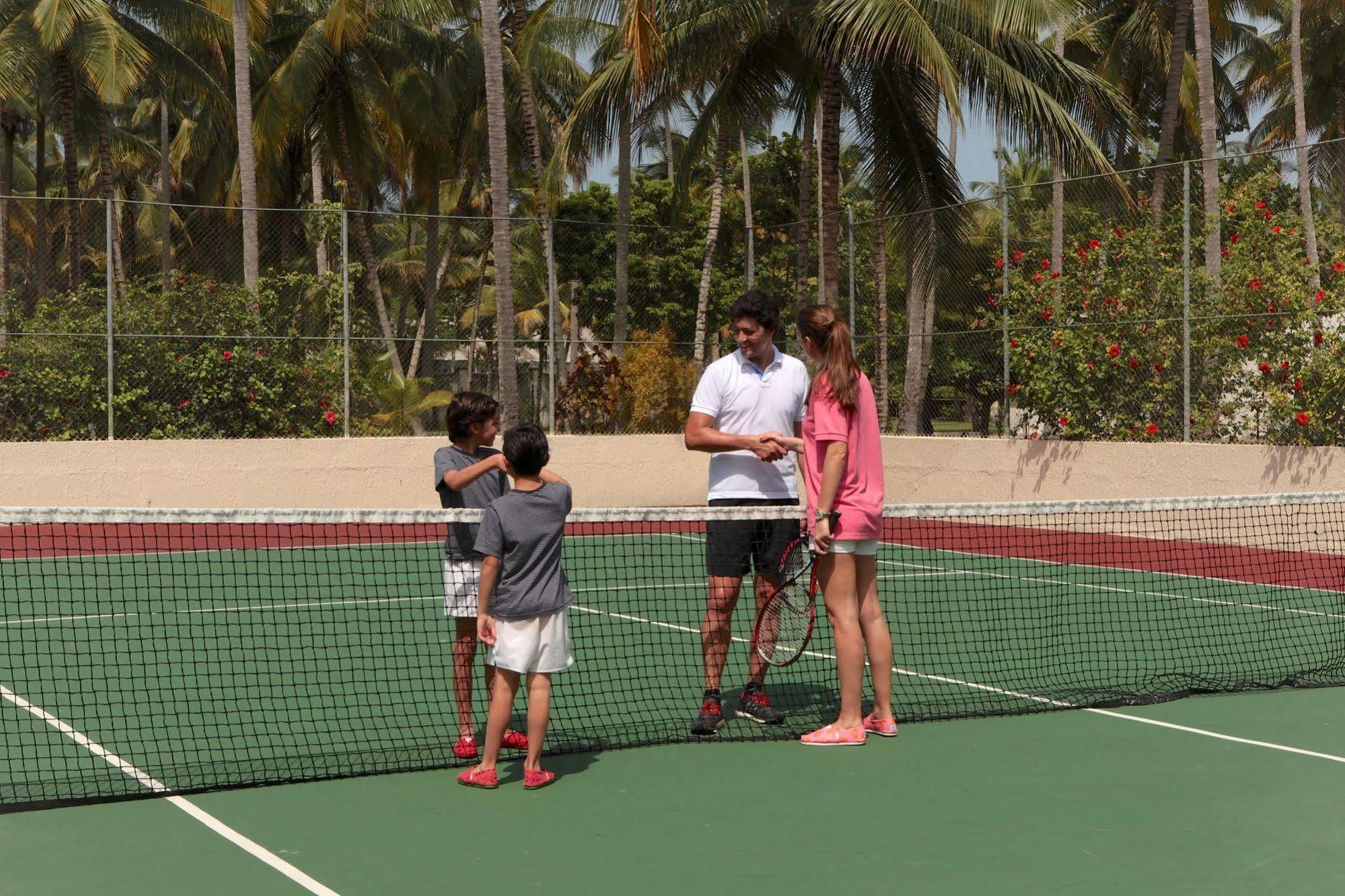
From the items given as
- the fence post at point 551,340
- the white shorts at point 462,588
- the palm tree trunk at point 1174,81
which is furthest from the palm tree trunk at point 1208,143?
the white shorts at point 462,588

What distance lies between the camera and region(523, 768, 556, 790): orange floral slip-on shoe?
5184 millimetres

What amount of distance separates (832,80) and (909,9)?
145cm

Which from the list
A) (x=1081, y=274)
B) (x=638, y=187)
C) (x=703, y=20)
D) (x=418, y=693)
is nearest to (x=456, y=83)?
(x=638, y=187)

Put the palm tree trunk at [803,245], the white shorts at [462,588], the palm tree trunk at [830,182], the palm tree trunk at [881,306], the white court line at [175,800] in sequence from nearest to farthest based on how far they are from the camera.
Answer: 1. the white court line at [175,800]
2. the white shorts at [462,588]
3. the palm tree trunk at [830,182]
4. the palm tree trunk at [881,306]
5. the palm tree trunk at [803,245]

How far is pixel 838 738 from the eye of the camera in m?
5.83

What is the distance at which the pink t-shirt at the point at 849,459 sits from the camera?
5.80 meters

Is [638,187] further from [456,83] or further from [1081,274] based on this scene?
[1081,274]

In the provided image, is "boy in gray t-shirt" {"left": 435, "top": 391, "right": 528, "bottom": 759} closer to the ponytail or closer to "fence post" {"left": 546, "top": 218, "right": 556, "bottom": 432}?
the ponytail

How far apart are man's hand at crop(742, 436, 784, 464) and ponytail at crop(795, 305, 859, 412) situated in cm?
32

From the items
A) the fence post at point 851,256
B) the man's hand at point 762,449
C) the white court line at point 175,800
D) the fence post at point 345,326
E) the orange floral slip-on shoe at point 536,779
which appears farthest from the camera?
the fence post at point 851,256

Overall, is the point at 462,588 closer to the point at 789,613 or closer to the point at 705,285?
the point at 789,613

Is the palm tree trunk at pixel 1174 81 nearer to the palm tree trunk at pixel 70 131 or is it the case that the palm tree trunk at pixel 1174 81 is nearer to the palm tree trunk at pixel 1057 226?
the palm tree trunk at pixel 1057 226

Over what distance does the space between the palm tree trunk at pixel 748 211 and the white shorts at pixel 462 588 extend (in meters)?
13.7

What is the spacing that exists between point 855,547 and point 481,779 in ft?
5.64
